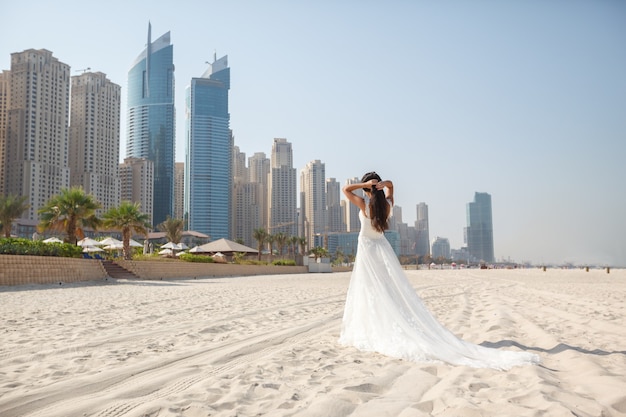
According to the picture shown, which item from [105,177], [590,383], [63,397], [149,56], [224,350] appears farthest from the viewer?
[149,56]

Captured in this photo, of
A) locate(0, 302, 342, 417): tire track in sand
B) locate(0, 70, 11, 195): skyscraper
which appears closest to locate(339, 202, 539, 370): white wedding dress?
locate(0, 302, 342, 417): tire track in sand

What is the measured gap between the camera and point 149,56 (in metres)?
164

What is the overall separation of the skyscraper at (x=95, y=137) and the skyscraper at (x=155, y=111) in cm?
3506

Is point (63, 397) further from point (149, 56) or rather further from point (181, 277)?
point (149, 56)

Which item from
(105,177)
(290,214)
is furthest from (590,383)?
(290,214)

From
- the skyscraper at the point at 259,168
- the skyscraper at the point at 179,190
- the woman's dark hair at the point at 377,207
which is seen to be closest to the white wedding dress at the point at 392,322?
the woman's dark hair at the point at 377,207

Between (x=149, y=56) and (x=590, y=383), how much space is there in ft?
596

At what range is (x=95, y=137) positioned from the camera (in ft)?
354

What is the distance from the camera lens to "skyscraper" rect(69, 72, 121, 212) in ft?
345

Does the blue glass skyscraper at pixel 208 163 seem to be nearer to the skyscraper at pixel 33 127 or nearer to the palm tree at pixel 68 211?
the skyscraper at pixel 33 127

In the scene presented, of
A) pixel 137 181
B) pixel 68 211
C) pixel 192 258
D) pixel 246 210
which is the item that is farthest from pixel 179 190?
pixel 68 211

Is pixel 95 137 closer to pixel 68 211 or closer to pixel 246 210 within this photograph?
pixel 246 210

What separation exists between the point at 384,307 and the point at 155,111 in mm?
168586

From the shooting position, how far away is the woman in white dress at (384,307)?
14.8ft
